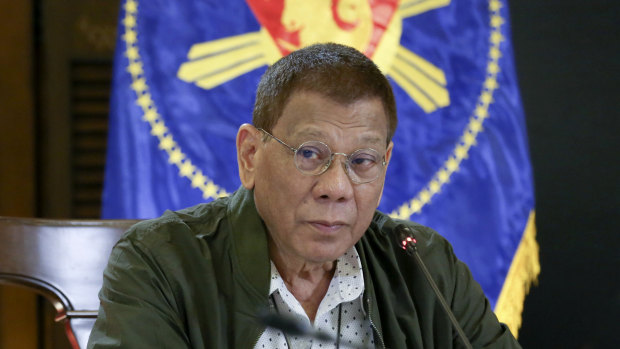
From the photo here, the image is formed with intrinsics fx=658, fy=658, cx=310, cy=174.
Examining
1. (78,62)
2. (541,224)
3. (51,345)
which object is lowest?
(51,345)

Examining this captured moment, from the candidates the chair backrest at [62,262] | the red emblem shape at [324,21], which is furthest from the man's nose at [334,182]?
the red emblem shape at [324,21]

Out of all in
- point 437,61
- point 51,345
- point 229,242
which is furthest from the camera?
point 437,61

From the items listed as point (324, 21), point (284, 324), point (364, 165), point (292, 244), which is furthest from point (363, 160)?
point (324, 21)

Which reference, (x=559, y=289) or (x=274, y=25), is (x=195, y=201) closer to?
(x=274, y=25)

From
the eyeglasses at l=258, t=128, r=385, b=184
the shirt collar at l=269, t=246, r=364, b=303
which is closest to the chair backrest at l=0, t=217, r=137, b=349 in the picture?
the shirt collar at l=269, t=246, r=364, b=303

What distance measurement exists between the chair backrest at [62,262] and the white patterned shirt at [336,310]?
476mm

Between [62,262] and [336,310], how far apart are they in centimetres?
69

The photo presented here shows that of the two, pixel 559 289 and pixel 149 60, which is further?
pixel 559 289

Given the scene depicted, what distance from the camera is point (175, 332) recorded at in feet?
4.25

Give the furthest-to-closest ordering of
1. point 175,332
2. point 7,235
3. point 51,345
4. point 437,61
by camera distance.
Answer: point 437,61 < point 51,345 < point 7,235 < point 175,332

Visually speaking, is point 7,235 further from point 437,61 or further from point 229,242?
point 437,61

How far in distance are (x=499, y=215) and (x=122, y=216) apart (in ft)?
5.27

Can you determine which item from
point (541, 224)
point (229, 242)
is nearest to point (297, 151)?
point (229, 242)

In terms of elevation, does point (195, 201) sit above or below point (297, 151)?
below
